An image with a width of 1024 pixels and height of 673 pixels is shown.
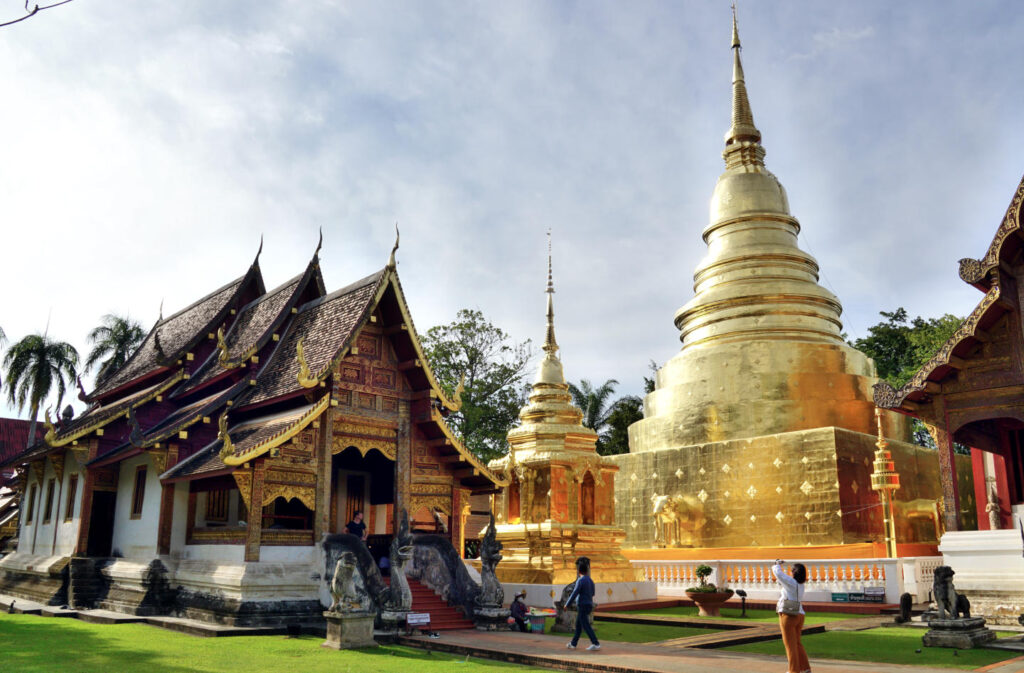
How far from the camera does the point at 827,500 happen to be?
63.8 ft

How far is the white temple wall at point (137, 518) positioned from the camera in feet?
49.2

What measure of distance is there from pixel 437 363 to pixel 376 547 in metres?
16.7

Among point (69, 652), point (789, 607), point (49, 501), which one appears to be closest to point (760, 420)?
point (789, 607)

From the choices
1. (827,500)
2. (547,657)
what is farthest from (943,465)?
(547,657)

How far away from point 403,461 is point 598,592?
5623 millimetres

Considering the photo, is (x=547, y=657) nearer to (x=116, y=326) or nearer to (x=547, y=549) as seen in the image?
(x=547, y=549)

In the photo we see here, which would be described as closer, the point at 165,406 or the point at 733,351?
the point at 165,406

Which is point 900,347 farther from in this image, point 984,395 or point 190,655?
point 190,655

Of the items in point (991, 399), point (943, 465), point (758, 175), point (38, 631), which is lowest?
point (38, 631)

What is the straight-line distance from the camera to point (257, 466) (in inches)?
507

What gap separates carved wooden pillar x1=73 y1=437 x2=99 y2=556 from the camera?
16266mm

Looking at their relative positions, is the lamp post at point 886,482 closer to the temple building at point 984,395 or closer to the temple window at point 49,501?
the temple building at point 984,395

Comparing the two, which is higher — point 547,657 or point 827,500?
point 827,500

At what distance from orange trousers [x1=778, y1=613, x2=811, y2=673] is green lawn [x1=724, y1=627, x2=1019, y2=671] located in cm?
193
